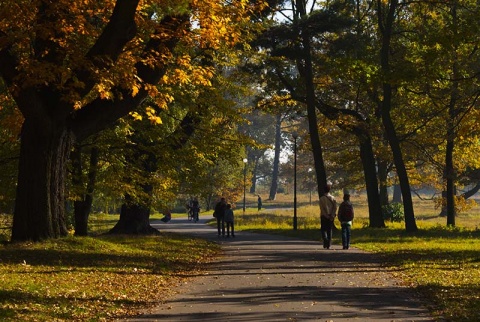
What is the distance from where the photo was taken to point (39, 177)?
17.8 metres

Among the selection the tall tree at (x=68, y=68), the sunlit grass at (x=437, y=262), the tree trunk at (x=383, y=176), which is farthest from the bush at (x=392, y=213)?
the tall tree at (x=68, y=68)

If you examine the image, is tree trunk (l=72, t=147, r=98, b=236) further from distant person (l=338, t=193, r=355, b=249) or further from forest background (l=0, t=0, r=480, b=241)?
distant person (l=338, t=193, r=355, b=249)

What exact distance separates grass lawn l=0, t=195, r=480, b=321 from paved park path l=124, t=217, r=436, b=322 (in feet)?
1.45

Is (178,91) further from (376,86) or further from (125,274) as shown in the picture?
(125,274)

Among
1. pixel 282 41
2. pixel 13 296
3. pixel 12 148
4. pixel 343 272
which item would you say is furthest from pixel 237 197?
pixel 13 296

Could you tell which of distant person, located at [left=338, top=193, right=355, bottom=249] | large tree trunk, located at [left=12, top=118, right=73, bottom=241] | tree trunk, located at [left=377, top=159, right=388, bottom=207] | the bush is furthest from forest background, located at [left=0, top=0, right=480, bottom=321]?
the bush

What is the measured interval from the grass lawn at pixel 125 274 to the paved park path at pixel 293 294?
441 mm

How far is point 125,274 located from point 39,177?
137 inches

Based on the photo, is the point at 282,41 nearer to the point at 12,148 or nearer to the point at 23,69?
the point at 12,148

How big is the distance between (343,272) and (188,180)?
39.9 ft

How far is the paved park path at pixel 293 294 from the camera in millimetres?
10641

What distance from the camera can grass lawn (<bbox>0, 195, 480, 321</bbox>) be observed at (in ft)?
36.0

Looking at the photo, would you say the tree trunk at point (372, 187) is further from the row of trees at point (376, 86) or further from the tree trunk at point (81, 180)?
the tree trunk at point (81, 180)

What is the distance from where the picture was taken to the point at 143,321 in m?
Answer: 10.2
